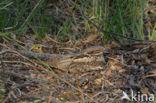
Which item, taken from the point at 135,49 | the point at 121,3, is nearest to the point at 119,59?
the point at 135,49

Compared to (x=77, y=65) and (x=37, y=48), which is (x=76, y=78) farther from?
(x=37, y=48)

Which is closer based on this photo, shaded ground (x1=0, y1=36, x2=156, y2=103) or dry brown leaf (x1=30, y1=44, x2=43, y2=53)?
shaded ground (x1=0, y1=36, x2=156, y2=103)

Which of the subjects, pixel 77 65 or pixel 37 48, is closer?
pixel 77 65

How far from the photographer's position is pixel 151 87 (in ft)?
8.36

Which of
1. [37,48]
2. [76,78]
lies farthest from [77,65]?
[37,48]

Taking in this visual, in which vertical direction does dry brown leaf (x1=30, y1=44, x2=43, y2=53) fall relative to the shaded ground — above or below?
above

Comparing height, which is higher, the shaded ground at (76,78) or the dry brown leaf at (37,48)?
the dry brown leaf at (37,48)

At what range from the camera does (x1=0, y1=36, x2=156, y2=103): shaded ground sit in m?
2.17

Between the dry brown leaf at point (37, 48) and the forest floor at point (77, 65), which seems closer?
the forest floor at point (77, 65)

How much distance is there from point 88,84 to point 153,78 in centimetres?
74

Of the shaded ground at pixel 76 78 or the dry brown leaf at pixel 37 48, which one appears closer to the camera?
the shaded ground at pixel 76 78

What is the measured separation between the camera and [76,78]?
8.32ft

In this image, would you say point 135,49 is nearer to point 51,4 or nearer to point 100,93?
point 100,93

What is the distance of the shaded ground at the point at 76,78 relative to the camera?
217 cm
